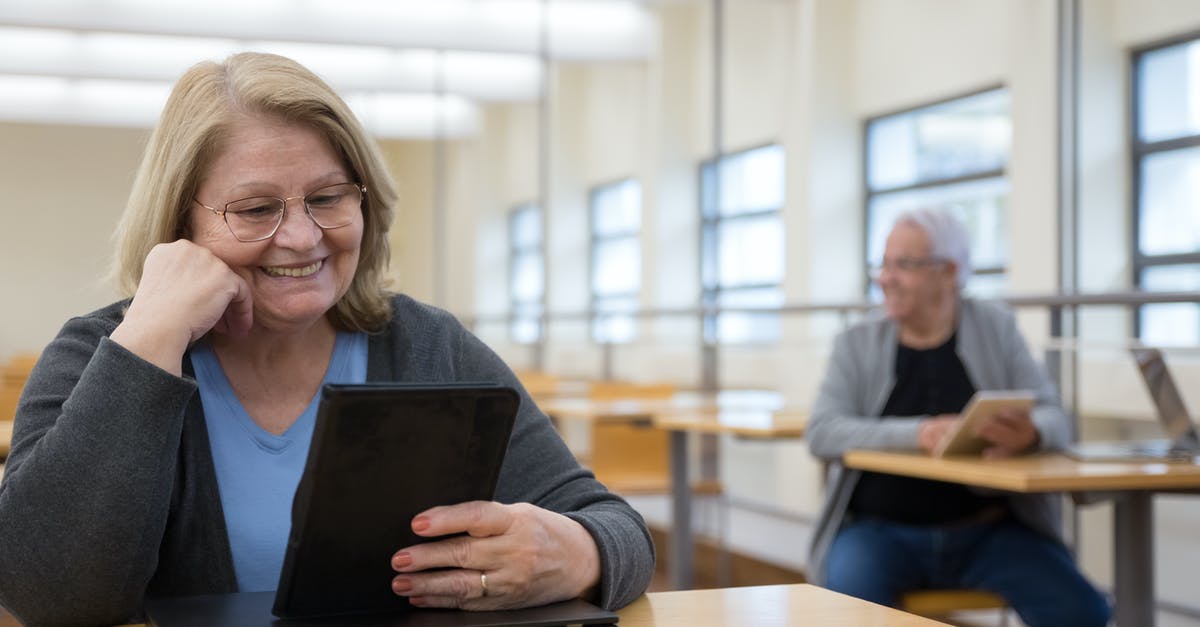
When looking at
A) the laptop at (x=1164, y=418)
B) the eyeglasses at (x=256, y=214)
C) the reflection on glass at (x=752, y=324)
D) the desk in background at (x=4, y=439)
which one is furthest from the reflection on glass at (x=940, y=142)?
the eyeglasses at (x=256, y=214)

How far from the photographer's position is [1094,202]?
16.7 ft

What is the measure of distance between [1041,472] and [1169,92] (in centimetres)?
→ 313

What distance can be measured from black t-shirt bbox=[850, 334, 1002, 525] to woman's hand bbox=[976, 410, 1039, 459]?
117 mm

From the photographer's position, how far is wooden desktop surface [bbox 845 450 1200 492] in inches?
98.5

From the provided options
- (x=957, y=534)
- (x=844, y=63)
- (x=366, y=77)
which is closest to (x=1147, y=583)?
(x=957, y=534)

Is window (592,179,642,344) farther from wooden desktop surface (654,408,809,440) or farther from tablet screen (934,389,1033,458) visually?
tablet screen (934,389,1033,458)

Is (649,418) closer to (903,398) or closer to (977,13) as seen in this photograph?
(903,398)

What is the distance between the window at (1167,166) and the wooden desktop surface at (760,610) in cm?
425

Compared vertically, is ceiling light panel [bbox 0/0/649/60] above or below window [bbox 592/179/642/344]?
above

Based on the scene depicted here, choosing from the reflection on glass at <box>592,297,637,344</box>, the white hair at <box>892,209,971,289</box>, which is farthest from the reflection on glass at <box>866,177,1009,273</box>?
the white hair at <box>892,209,971,289</box>

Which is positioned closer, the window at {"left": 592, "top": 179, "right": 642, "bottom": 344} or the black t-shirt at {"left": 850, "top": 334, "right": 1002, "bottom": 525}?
the black t-shirt at {"left": 850, "top": 334, "right": 1002, "bottom": 525}

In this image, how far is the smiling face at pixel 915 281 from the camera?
10.3ft

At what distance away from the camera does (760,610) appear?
117 centimetres

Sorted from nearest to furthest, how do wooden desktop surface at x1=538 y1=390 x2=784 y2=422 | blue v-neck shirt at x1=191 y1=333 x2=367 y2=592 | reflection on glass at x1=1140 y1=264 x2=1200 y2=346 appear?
blue v-neck shirt at x1=191 y1=333 x2=367 y2=592 < reflection on glass at x1=1140 y1=264 x2=1200 y2=346 < wooden desktop surface at x1=538 y1=390 x2=784 y2=422
